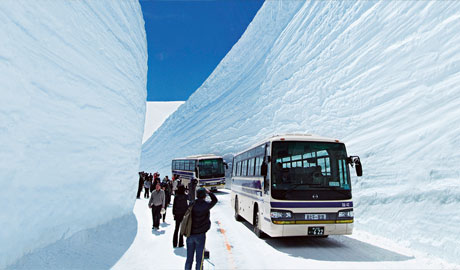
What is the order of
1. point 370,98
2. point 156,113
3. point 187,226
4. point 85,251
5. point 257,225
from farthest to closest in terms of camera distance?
point 156,113
point 370,98
point 257,225
point 85,251
point 187,226

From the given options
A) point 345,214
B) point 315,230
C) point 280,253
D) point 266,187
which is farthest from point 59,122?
point 345,214

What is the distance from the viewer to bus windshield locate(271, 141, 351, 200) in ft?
23.2

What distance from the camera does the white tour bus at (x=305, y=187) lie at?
6949mm

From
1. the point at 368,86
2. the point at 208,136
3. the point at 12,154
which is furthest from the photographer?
the point at 208,136

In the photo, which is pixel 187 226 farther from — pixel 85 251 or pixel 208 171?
pixel 208 171

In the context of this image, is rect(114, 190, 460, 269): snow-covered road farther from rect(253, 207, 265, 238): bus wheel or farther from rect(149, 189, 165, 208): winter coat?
rect(149, 189, 165, 208): winter coat

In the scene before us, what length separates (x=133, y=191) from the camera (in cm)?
1218

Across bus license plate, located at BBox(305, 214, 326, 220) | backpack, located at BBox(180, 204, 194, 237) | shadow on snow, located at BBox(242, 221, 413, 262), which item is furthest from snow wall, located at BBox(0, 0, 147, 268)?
bus license plate, located at BBox(305, 214, 326, 220)

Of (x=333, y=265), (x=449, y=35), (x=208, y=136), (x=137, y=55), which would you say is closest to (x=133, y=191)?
(x=137, y=55)

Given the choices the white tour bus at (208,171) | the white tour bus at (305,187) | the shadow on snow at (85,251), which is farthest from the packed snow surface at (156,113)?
the white tour bus at (305,187)

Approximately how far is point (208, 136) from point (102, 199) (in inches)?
1015

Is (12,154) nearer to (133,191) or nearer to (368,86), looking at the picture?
Answer: (133,191)

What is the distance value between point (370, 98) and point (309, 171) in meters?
10.2

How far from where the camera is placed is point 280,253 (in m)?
6.70
